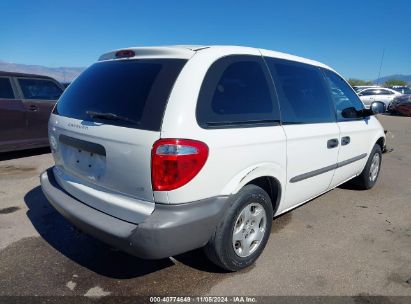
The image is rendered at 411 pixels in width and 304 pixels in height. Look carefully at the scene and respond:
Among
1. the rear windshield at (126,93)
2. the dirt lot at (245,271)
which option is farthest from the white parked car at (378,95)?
the rear windshield at (126,93)

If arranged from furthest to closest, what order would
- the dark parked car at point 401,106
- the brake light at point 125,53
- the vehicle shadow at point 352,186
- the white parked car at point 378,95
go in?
1. the white parked car at point 378,95
2. the dark parked car at point 401,106
3. the vehicle shadow at point 352,186
4. the brake light at point 125,53

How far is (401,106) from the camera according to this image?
18.5 meters

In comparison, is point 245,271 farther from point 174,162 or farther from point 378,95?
point 378,95

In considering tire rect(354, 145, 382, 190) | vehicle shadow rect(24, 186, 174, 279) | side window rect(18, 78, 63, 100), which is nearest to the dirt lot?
vehicle shadow rect(24, 186, 174, 279)

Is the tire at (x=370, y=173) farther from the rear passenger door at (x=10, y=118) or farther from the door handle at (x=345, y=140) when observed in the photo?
the rear passenger door at (x=10, y=118)

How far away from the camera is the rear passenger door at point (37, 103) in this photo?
21.7ft

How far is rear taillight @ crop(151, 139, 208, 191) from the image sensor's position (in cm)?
219

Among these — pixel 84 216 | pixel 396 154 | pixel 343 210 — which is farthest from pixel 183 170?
pixel 396 154

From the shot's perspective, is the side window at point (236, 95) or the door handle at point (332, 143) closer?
the side window at point (236, 95)

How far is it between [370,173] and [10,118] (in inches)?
247

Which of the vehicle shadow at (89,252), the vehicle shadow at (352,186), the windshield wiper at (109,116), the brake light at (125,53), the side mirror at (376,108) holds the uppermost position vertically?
the brake light at (125,53)

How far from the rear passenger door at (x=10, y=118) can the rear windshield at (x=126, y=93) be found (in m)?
3.90

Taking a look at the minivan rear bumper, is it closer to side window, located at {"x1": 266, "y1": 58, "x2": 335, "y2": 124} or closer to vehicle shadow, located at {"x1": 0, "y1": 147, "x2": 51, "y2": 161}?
side window, located at {"x1": 266, "y1": 58, "x2": 335, "y2": 124}

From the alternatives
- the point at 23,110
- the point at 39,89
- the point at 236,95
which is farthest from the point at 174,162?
the point at 39,89
